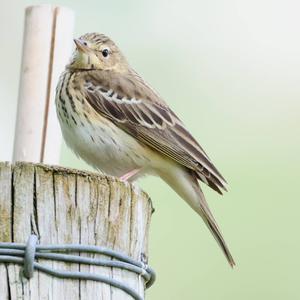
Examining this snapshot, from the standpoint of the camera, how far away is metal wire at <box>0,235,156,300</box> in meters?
4.49

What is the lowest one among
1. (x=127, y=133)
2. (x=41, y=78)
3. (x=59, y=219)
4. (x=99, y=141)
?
(x=59, y=219)

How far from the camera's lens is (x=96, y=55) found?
8.68 m

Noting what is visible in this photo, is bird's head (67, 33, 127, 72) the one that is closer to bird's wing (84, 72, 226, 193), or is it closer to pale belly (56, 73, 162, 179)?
bird's wing (84, 72, 226, 193)

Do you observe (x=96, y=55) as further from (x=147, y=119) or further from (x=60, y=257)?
(x=60, y=257)

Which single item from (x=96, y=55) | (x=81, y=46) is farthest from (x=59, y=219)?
(x=96, y=55)

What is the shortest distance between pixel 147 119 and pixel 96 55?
0.79 m

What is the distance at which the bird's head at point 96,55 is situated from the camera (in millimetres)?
8469

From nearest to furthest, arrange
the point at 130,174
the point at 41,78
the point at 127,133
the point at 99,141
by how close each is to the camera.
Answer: the point at 99,141
the point at 130,174
the point at 127,133
the point at 41,78

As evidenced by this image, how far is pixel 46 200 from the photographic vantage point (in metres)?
4.61

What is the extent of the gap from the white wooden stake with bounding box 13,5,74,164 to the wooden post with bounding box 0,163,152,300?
3.25m

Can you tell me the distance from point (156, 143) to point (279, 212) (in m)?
2.01

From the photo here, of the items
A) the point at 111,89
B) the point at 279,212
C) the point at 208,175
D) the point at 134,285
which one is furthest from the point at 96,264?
the point at 279,212

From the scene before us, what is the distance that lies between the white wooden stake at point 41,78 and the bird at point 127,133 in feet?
0.60

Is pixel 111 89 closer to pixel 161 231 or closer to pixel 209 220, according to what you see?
pixel 209 220
